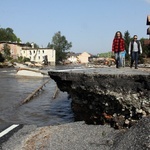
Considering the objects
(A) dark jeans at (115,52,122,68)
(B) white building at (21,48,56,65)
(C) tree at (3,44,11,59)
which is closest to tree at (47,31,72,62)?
(B) white building at (21,48,56,65)

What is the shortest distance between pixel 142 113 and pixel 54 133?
8.79 ft

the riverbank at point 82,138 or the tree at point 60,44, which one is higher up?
the tree at point 60,44

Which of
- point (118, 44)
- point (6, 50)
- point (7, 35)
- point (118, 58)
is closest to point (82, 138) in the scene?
point (118, 44)

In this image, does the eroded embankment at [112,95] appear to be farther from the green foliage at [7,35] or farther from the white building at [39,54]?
the green foliage at [7,35]

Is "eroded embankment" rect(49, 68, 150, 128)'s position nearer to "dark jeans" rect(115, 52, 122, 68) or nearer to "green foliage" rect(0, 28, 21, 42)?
"dark jeans" rect(115, 52, 122, 68)

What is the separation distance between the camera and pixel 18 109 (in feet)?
55.8

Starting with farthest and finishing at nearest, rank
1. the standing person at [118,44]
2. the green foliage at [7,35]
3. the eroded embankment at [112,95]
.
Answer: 1. the green foliage at [7,35]
2. the standing person at [118,44]
3. the eroded embankment at [112,95]

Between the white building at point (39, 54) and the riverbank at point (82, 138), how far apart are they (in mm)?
115755

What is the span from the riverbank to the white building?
116 meters

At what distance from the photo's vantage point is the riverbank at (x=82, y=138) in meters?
7.20

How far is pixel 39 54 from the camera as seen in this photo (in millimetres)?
130000

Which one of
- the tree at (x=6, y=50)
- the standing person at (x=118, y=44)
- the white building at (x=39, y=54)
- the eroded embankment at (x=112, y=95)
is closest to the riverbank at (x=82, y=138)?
the eroded embankment at (x=112, y=95)

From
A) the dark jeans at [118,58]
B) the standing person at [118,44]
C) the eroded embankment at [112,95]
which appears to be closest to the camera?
the eroded embankment at [112,95]

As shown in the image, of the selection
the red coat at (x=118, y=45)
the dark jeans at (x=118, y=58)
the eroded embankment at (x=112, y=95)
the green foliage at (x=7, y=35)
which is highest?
the green foliage at (x=7, y=35)
